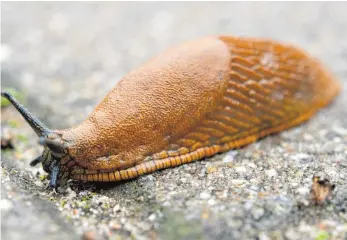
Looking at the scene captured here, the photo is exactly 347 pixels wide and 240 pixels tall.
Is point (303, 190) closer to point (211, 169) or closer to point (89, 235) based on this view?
point (211, 169)

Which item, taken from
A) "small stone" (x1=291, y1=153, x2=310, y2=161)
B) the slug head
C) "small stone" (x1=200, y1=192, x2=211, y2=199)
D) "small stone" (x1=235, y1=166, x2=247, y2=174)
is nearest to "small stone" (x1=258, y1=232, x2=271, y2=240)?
"small stone" (x1=200, y1=192, x2=211, y2=199)

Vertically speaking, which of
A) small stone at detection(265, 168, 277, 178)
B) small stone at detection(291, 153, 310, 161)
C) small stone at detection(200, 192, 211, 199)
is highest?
small stone at detection(200, 192, 211, 199)

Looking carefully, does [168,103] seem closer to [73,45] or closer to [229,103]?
[229,103]

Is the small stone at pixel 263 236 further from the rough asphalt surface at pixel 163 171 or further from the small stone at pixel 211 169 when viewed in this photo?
the small stone at pixel 211 169

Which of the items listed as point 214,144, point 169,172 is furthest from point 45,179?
point 214,144

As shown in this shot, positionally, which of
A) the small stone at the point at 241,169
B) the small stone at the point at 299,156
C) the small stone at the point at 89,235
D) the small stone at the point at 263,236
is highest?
the small stone at the point at 89,235

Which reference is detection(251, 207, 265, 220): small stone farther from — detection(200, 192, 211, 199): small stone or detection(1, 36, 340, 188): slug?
detection(1, 36, 340, 188): slug

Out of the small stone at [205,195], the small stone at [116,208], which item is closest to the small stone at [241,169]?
the small stone at [205,195]
